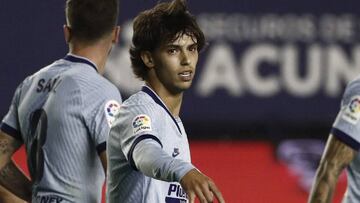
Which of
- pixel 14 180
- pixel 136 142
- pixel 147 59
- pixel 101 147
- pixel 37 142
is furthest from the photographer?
pixel 14 180

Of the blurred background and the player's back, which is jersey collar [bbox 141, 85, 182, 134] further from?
the blurred background

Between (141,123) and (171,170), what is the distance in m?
0.46

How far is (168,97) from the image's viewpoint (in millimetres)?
5113

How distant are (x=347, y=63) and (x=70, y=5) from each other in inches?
183

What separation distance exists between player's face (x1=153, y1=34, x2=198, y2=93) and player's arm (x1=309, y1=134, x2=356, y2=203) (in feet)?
2.85

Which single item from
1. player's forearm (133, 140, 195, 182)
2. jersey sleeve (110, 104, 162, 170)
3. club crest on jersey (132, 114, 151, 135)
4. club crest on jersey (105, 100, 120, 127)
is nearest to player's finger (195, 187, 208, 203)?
player's forearm (133, 140, 195, 182)

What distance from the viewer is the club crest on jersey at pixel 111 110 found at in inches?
211

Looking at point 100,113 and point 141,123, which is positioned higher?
point 141,123

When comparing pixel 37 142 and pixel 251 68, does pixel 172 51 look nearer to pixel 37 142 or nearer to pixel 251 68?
pixel 37 142

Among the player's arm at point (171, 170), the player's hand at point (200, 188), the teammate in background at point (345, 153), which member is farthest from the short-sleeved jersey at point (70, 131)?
the player's hand at point (200, 188)

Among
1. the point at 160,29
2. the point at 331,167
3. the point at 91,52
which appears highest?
the point at 160,29

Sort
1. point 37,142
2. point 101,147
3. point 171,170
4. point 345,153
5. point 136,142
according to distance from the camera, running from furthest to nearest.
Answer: point 345,153 → point 37,142 → point 101,147 → point 136,142 → point 171,170

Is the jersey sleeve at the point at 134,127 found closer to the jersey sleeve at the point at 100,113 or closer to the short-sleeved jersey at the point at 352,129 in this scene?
the jersey sleeve at the point at 100,113

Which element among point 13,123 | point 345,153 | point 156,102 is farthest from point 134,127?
point 345,153
